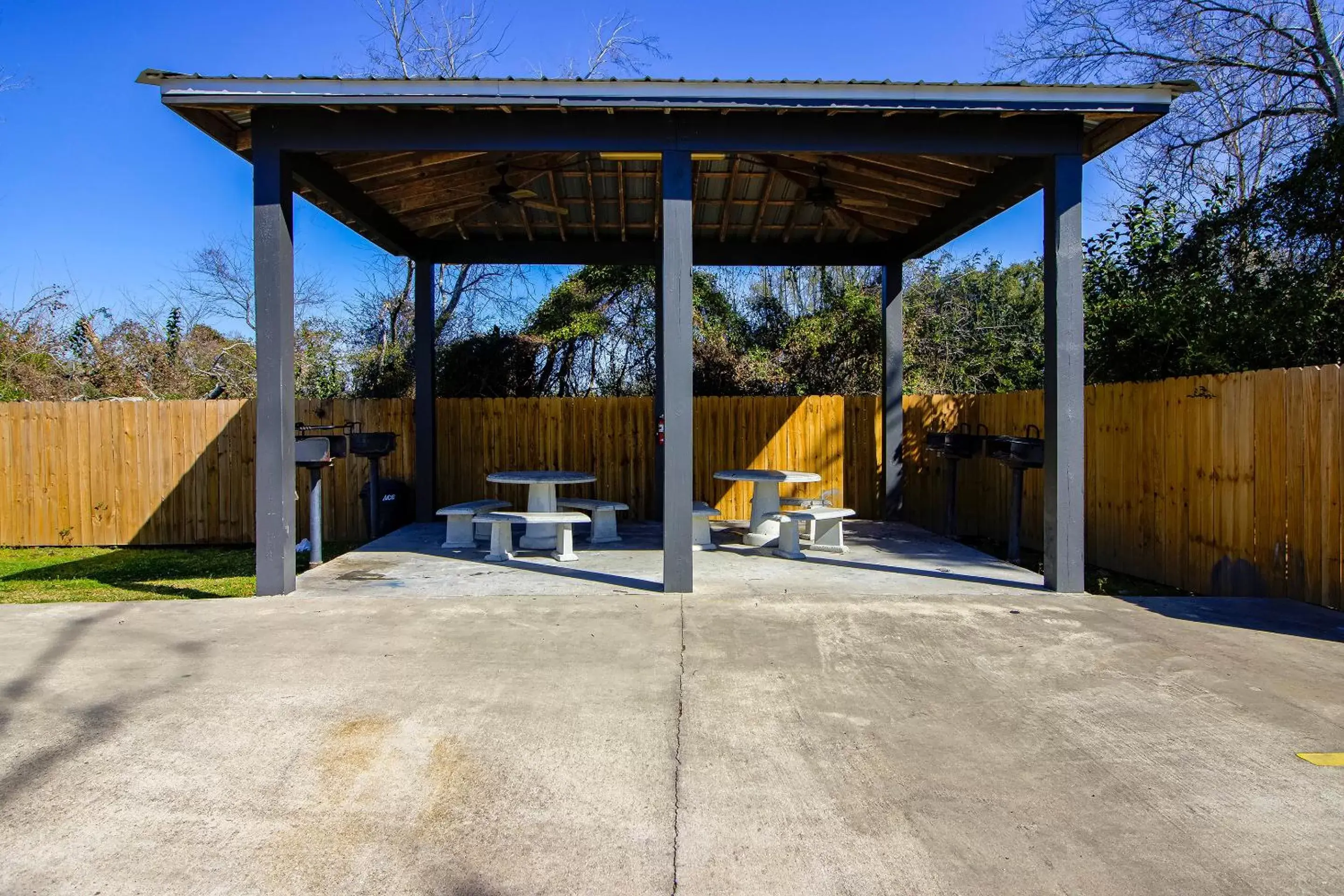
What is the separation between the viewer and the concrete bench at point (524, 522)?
7.45m

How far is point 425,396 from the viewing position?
10.1 metres

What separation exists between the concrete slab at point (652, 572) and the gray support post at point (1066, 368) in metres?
0.47

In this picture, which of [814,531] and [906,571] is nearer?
[906,571]

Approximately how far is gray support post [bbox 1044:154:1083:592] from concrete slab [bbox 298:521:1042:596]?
47 centimetres

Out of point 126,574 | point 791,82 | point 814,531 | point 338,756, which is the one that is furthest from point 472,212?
point 338,756

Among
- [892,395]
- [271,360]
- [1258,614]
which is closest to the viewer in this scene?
[1258,614]

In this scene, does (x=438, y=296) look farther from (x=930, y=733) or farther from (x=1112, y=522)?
(x=930, y=733)

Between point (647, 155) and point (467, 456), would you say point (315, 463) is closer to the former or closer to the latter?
point (467, 456)

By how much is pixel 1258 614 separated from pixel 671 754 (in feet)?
15.4

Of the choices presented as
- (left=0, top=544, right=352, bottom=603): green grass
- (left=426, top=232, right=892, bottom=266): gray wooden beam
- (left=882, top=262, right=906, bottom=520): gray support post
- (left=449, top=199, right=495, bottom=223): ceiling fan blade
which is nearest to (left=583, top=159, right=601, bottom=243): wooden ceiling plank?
(left=426, top=232, right=892, bottom=266): gray wooden beam

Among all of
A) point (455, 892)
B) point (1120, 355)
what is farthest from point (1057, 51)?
point (455, 892)

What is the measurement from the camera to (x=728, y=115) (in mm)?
6203

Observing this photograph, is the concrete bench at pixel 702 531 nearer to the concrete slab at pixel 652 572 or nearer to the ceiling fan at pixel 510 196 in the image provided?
the concrete slab at pixel 652 572

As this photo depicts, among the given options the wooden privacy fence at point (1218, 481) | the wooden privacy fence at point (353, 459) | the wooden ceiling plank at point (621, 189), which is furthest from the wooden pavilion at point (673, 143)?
the wooden privacy fence at point (353, 459)
